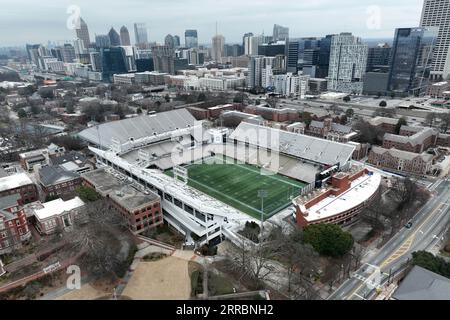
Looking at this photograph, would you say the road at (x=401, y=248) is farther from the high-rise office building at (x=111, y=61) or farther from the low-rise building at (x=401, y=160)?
the high-rise office building at (x=111, y=61)

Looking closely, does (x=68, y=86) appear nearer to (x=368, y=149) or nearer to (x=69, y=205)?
(x=69, y=205)

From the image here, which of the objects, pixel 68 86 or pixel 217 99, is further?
pixel 68 86

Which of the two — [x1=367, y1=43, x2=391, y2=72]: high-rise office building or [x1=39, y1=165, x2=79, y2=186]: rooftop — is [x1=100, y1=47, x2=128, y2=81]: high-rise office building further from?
[x1=39, y1=165, x2=79, y2=186]: rooftop

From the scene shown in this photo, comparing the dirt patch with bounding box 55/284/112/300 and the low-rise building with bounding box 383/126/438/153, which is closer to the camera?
the dirt patch with bounding box 55/284/112/300

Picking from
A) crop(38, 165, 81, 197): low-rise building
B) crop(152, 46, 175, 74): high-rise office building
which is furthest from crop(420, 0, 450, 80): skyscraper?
crop(38, 165, 81, 197): low-rise building
